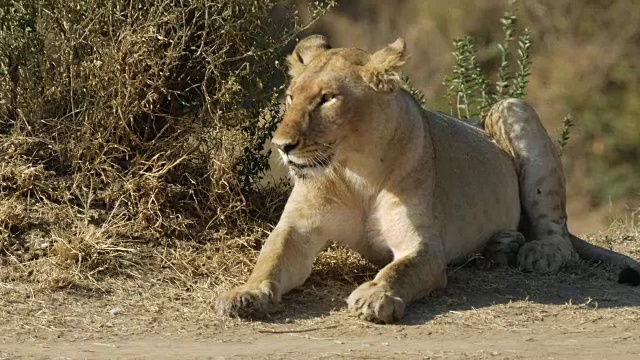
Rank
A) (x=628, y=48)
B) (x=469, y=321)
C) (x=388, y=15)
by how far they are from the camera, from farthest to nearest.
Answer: (x=388, y=15) → (x=628, y=48) → (x=469, y=321)

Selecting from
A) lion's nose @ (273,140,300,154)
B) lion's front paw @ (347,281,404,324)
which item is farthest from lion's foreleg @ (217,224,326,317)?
lion's nose @ (273,140,300,154)

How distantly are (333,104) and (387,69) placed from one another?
35 centimetres

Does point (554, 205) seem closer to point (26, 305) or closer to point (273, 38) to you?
point (273, 38)

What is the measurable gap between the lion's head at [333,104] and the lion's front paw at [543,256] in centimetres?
138

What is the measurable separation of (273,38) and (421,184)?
1384 mm

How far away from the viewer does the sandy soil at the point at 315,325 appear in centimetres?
533

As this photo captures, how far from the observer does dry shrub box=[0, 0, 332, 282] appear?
6871 millimetres

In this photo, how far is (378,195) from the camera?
641cm

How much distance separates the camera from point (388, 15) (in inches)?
627

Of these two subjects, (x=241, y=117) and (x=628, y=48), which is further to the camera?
(x=628, y=48)

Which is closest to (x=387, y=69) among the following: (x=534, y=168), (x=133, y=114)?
(x=133, y=114)

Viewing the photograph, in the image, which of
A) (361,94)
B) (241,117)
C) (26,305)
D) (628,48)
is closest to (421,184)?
(361,94)

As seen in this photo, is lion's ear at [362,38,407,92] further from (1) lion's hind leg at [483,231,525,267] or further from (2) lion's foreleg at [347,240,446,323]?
(1) lion's hind leg at [483,231,525,267]

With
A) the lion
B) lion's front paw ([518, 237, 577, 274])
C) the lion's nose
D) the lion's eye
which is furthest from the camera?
lion's front paw ([518, 237, 577, 274])
